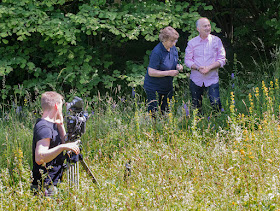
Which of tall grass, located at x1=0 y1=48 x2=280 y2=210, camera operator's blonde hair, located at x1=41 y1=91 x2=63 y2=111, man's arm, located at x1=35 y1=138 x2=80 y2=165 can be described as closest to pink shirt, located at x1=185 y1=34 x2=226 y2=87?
tall grass, located at x1=0 y1=48 x2=280 y2=210

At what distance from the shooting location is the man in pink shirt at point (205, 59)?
5340 millimetres

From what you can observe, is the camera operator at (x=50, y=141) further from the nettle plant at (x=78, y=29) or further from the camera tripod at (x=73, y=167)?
the nettle plant at (x=78, y=29)

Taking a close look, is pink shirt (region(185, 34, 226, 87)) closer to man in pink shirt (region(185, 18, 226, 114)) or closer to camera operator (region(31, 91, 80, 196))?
man in pink shirt (region(185, 18, 226, 114))

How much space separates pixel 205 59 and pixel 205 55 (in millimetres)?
60

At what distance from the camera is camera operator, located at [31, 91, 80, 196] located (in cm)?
312

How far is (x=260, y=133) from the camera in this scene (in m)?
4.21

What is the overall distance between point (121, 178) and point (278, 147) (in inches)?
64.0

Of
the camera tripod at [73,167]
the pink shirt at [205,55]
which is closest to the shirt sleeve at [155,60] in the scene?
the pink shirt at [205,55]

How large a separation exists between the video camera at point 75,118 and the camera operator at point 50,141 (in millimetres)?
98

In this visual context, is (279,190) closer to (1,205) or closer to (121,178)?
(121,178)

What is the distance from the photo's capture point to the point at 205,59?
5.42m

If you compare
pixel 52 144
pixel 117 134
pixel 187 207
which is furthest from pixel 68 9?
pixel 187 207

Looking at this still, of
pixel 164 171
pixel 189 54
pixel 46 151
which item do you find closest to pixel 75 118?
pixel 46 151

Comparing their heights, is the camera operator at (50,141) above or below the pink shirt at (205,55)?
below
